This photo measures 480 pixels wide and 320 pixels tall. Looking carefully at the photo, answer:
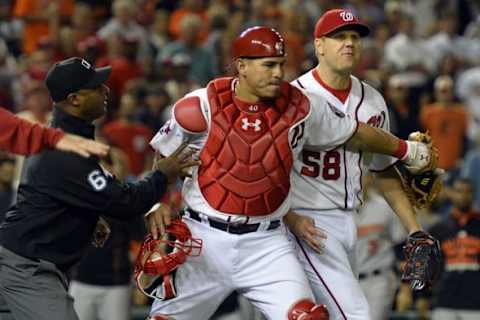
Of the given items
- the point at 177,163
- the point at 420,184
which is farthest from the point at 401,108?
the point at 177,163

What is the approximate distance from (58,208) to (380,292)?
470 cm

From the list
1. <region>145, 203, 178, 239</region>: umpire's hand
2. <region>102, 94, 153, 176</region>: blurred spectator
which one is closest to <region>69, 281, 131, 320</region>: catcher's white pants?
<region>102, 94, 153, 176</region>: blurred spectator

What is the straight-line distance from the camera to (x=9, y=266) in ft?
22.1

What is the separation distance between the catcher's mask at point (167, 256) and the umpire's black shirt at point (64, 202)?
0.40 m

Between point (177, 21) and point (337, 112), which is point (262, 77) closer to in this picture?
point (337, 112)

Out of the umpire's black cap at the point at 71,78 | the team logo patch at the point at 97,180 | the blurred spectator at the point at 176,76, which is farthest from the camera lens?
the blurred spectator at the point at 176,76

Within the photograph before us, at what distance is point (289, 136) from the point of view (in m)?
7.15

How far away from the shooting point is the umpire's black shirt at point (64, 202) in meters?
6.60

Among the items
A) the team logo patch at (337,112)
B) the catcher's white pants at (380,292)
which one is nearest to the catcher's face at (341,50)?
the team logo patch at (337,112)

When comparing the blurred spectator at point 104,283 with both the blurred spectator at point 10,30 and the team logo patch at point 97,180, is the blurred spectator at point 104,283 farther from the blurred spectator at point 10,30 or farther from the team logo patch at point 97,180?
the blurred spectator at point 10,30

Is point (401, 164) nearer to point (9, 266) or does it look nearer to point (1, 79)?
point (9, 266)

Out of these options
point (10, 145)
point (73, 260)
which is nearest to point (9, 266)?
point (73, 260)

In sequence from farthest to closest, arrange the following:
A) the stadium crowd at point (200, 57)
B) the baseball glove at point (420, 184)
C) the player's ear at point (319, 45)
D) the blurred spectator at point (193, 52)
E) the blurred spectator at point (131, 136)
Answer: the blurred spectator at point (193, 52), the stadium crowd at point (200, 57), the blurred spectator at point (131, 136), the baseball glove at point (420, 184), the player's ear at point (319, 45)

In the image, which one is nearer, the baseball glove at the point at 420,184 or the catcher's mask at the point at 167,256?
the catcher's mask at the point at 167,256
